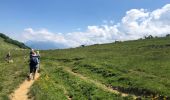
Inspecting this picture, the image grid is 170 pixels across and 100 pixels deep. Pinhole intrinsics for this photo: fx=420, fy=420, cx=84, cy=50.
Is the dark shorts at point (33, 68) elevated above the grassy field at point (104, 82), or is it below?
above

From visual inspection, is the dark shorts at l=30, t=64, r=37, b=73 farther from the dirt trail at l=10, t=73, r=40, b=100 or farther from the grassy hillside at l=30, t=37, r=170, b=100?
the dirt trail at l=10, t=73, r=40, b=100

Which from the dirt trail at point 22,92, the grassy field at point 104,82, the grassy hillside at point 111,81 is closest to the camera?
the dirt trail at point 22,92

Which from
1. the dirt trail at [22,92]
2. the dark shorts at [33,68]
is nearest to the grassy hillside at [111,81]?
the dirt trail at [22,92]

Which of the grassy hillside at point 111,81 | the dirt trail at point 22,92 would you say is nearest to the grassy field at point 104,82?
the grassy hillside at point 111,81

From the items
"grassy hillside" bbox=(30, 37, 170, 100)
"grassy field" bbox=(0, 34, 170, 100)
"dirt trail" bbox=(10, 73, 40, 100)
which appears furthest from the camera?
"grassy hillside" bbox=(30, 37, 170, 100)

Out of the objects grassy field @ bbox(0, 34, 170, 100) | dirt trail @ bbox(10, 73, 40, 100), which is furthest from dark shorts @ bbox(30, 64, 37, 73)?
dirt trail @ bbox(10, 73, 40, 100)

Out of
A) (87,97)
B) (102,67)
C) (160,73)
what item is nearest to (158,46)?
(102,67)

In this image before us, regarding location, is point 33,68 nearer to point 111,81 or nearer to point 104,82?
point 104,82

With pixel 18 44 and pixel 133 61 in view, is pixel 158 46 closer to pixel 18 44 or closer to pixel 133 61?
pixel 133 61

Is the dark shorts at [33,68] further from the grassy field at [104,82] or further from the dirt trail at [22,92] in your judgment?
the dirt trail at [22,92]

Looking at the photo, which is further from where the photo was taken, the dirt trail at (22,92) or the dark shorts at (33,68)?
the dark shorts at (33,68)

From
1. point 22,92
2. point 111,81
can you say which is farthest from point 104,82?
point 22,92

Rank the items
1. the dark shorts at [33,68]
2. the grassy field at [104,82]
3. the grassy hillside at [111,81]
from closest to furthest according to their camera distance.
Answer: the grassy field at [104,82], the grassy hillside at [111,81], the dark shorts at [33,68]

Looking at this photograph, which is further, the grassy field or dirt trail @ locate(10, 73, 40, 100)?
the grassy field
